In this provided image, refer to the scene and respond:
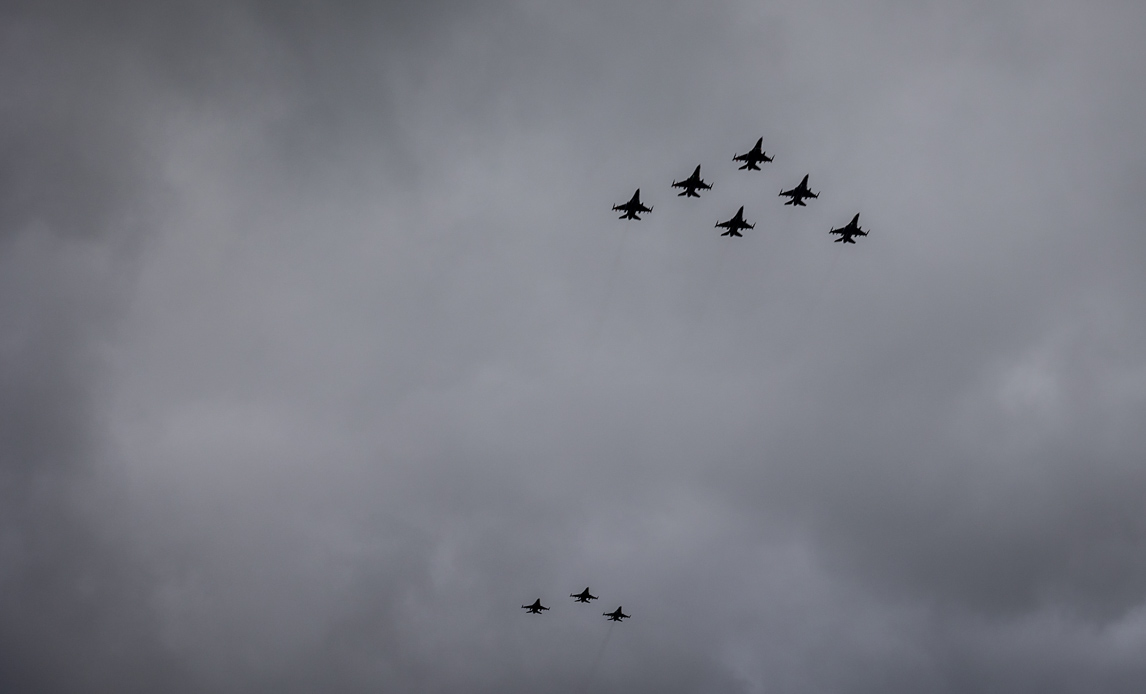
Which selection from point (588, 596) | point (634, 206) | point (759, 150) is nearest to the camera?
point (759, 150)

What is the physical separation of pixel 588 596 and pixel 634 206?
272 feet

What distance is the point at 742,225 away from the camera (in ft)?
407

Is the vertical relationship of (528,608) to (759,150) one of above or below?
below

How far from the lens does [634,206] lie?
128 metres

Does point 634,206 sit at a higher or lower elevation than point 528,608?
higher

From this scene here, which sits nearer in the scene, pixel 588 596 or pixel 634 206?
pixel 634 206

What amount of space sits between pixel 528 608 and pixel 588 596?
595 inches

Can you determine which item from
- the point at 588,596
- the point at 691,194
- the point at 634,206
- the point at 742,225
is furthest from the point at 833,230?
the point at 588,596

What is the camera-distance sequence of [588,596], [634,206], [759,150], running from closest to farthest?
1. [759,150]
2. [634,206]
3. [588,596]

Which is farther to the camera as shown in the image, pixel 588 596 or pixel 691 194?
pixel 588 596

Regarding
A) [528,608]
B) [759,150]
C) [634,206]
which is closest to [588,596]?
[528,608]

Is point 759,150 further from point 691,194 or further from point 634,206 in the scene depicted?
point 634,206

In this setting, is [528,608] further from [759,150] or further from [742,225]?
[759,150]

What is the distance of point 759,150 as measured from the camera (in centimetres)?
11894
